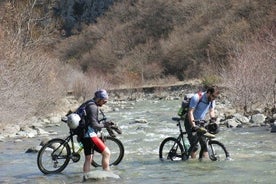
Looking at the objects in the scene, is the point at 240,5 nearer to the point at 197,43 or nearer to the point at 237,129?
the point at 197,43

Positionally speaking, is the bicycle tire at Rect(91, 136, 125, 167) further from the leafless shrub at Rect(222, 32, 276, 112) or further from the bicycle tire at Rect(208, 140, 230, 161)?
the leafless shrub at Rect(222, 32, 276, 112)

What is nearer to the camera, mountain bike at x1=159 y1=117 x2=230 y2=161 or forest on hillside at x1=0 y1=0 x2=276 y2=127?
mountain bike at x1=159 y1=117 x2=230 y2=161

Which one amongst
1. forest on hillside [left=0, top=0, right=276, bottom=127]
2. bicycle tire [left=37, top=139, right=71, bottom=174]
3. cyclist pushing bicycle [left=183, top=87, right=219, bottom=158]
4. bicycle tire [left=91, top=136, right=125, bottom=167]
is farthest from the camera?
forest on hillside [left=0, top=0, right=276, bottom=127]

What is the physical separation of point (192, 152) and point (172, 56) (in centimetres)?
7678

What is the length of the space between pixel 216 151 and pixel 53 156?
3726 mm

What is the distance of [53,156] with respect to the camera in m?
13.0

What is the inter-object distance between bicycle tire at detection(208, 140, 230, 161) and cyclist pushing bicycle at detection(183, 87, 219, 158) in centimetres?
13

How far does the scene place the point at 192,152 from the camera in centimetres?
1376

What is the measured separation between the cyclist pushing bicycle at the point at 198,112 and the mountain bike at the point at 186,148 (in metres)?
0.09

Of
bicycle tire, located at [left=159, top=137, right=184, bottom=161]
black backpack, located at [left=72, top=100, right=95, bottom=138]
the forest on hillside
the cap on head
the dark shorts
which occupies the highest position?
the forest on hillside

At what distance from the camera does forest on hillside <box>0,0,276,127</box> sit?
26359 millimetres

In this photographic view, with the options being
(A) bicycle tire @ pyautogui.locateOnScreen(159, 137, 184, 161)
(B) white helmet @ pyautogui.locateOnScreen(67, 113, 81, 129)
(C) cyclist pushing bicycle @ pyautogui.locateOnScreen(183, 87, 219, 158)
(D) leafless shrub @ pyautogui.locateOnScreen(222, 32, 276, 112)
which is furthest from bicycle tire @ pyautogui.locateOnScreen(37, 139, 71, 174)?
(D) leafless shrub @ pyautogui.locateOnScreen(222, 32, 276, 112)

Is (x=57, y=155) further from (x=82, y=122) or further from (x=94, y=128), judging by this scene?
(x=94, y=128)

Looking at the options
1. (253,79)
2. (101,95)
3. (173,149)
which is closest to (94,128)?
(101,95)
